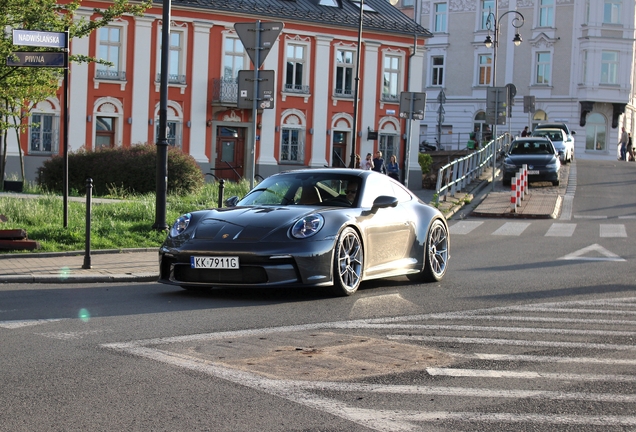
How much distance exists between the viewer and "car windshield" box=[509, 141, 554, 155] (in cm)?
3534

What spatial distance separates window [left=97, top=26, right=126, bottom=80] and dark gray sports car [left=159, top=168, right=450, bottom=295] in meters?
32.0

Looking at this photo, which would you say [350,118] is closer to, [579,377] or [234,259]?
[234,259]

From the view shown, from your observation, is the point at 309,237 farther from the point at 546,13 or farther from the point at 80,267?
the point at 546,13

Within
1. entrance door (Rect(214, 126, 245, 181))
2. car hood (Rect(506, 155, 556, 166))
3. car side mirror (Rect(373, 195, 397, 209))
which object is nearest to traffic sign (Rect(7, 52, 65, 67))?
car side mirror (Rect(373, 195, 397, 209))

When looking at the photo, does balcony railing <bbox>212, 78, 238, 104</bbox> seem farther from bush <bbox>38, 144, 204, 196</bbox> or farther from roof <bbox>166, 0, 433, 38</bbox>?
bush <bbox>38, 144, 204, 196</bbox>

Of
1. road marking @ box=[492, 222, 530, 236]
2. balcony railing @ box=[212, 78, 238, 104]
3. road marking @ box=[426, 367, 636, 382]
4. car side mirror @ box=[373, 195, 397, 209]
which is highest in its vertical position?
balcony railing @ box=[212, 78, 238, 104]

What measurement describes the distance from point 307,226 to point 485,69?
64889mm

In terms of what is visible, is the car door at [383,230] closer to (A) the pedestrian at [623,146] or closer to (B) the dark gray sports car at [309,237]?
(B) the dark gray sports car at [309,237]

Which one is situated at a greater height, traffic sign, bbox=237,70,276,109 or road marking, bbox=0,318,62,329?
traffic sign, bbox=237,70,276,109

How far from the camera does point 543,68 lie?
6950 cm

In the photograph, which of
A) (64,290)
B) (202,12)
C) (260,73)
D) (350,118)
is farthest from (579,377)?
(350,118)

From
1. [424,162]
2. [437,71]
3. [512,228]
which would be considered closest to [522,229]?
[512,228]

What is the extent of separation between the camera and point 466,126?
7262cm

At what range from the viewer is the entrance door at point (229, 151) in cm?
4491
